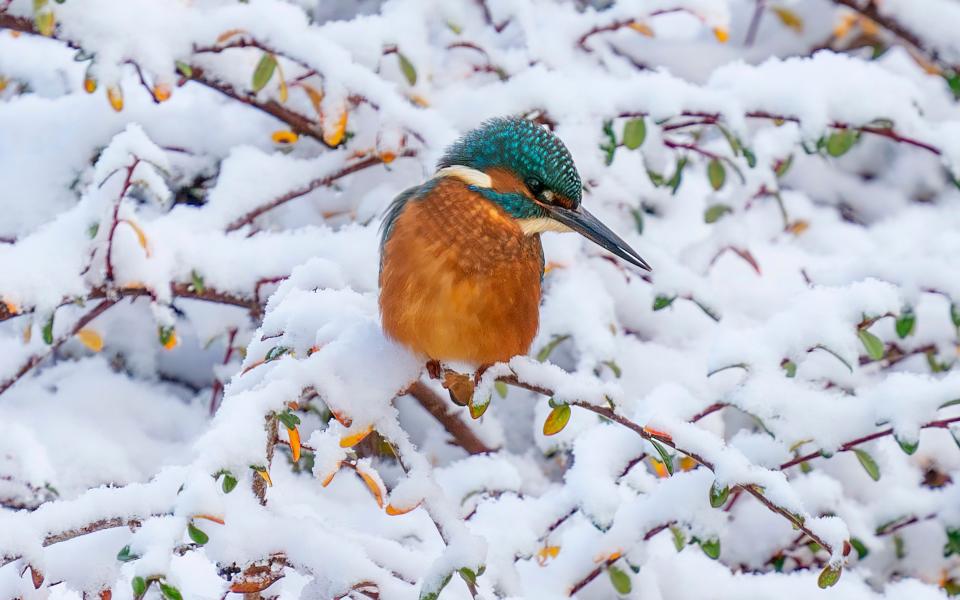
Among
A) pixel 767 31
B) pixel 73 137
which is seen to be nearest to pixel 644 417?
pixel 73 137

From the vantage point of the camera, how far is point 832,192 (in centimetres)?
268

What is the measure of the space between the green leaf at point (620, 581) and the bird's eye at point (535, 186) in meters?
0.53

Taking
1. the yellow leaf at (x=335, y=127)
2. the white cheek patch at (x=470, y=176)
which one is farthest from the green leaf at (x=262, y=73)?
the white cheek patch at (x=470, y=176)

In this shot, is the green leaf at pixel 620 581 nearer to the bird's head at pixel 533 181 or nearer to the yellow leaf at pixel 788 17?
the bird's head at pixel 533 181

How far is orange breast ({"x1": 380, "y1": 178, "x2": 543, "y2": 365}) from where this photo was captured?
1296 mm

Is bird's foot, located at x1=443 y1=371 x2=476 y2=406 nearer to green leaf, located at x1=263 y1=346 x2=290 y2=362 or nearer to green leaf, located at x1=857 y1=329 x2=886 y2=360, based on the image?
green leaf, located at x1=263 y1=346 x2=290 y2=362

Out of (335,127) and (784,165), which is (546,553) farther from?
(784,165)

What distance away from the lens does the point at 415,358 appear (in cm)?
130

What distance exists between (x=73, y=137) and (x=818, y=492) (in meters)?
1.42

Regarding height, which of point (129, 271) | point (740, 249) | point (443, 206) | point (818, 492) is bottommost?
point (818, 492)

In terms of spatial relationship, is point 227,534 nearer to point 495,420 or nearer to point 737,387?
point 737,387

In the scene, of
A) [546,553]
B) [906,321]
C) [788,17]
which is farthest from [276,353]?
[788,17]

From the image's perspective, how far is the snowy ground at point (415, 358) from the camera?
3.89 feet

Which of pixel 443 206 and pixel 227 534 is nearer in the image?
pixel 227 534
